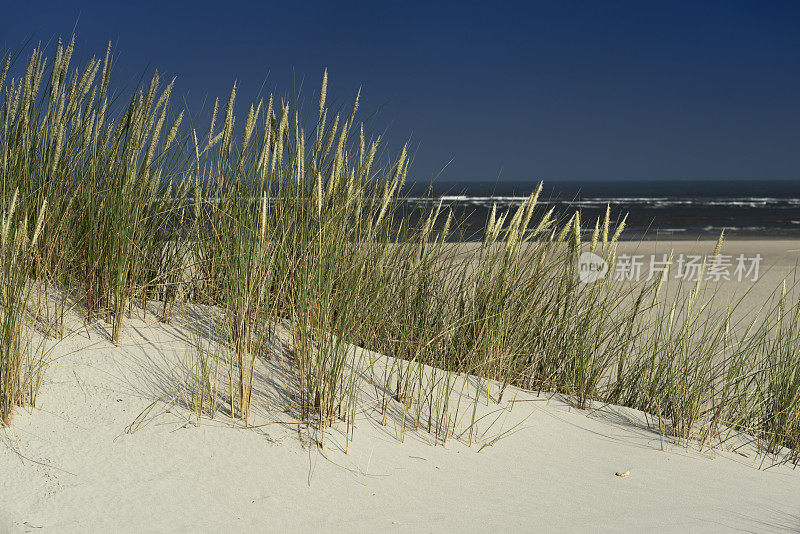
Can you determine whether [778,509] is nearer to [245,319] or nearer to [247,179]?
[245,319]

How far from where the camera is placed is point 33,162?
95.0 inches

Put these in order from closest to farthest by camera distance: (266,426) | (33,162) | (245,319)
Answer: (266,426), (245,319), (33,162)

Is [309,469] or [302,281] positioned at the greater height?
[302,281]

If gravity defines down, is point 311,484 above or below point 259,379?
below

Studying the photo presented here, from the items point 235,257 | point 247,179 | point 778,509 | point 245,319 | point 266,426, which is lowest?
point 778,509

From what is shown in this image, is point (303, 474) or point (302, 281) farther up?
point (302, 281)

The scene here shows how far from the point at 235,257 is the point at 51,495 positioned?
0.83 m

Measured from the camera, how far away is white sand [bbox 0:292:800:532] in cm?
171

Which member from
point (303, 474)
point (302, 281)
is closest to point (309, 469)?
point (303, 474)

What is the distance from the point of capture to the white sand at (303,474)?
1.71 meters

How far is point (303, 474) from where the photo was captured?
189 centimetres

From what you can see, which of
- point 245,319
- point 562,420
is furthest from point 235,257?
point 562,420

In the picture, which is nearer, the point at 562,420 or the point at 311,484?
the point at 311,484

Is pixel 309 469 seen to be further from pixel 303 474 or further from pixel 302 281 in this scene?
pixel 302 281
